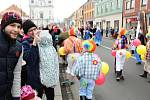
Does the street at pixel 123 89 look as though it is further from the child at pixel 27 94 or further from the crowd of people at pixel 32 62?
the child at pixel 27 94

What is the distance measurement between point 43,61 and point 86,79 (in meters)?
1.36

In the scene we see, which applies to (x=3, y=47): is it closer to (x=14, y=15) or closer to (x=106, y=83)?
(x=14, y=15)

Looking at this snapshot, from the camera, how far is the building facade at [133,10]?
128 feet

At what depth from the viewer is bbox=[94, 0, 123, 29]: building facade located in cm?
5074

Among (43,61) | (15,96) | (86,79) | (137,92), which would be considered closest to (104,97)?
(137,92)

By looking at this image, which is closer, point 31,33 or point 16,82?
point 16,82

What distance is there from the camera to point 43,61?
4574mm

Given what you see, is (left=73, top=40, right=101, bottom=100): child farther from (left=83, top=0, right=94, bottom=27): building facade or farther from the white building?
the white building

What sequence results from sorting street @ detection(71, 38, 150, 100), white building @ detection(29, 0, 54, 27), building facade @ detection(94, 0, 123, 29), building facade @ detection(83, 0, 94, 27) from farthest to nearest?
1. white building @ detection(29, 0, 54, 27)
2. building facade @ detection(83, 0, 94, 27)
3. building facade @ detection(94, 0, 123, 29)
4. street @ detection(71, 38, 150, 100)

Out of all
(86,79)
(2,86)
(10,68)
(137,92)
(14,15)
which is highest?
(14,15)

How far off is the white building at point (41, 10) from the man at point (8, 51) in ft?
448

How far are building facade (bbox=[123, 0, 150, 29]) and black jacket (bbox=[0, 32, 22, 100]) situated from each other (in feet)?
119

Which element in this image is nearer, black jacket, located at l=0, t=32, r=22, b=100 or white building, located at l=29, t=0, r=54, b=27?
black jacket, located at l=0, t=32, r=22, b=100

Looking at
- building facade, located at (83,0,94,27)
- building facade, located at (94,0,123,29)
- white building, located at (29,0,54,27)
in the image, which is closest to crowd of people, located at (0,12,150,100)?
building facade, located at (94,0,123,29)
